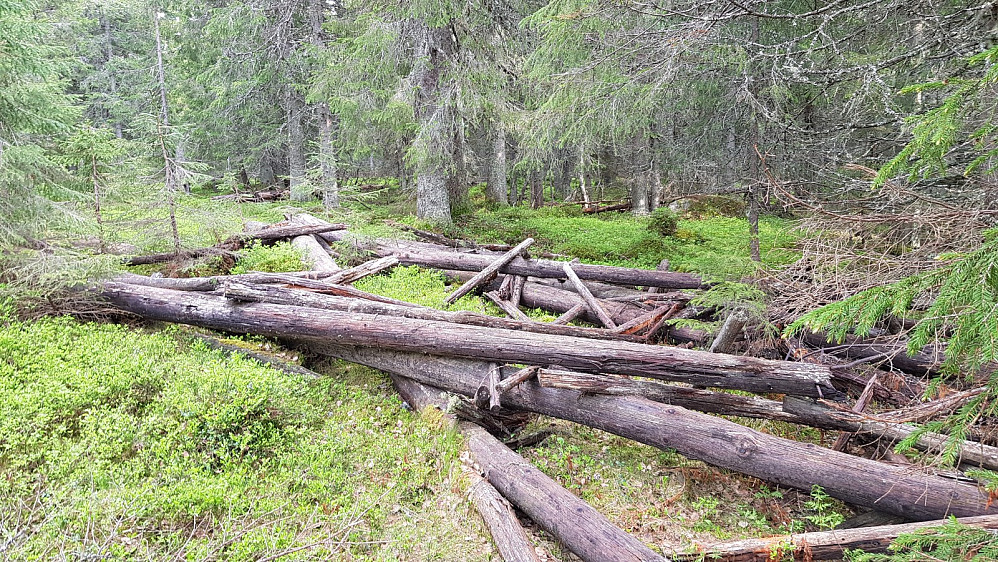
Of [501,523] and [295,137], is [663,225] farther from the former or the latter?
[295,137]

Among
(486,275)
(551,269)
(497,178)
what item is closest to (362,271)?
(486,275)

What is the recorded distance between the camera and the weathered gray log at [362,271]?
333 inches

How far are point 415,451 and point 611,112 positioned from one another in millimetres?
6846

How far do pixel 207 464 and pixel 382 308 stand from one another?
268 cm

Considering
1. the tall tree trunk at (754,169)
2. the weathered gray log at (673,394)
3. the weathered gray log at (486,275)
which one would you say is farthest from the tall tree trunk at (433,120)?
the weathered gray log at (673,394)

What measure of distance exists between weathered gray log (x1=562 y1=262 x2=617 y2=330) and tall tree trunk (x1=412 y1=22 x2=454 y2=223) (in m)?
6.11

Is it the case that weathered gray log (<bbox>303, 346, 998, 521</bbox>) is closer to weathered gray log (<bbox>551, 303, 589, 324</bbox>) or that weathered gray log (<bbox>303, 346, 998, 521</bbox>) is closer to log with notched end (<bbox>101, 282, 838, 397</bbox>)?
log with notched end (<bbox>101, 282, 838, 397</bbox>)

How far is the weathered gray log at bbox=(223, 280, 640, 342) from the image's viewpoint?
603 centimetres

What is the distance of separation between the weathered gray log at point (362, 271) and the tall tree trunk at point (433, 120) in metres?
4.22

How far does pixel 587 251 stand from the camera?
41.6 feet

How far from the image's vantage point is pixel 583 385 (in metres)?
4.68

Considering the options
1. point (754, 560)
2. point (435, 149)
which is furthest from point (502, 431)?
point (435, 149)

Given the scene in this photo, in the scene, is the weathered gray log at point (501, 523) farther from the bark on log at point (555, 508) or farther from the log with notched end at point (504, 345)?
the log with notched end at point (504, 345)

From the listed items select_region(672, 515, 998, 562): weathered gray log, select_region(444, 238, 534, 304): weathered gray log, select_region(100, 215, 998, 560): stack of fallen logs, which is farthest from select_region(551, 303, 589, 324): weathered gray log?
select_region(672, 515, 998, 562): weathered gray log
